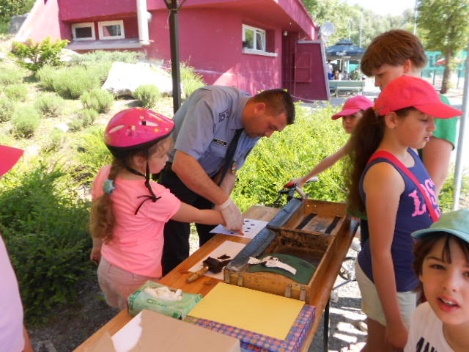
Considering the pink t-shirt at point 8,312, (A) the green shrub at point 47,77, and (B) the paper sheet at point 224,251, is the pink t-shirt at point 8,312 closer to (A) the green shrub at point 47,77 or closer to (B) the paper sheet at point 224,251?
(B) the paper sheet at point 224,251

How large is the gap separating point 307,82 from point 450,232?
14065 millimetres

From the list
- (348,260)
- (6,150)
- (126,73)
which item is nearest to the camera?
(6,150)

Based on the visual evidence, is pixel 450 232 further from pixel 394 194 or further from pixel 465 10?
pixel 465 10

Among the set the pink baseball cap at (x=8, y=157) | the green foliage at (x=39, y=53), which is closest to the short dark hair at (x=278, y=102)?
the pink baseball cap at (x=8, y=157)

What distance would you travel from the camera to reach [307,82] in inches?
565

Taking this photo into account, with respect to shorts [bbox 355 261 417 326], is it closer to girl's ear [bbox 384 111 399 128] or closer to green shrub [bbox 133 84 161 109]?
girl's ear [bbox 384 111 399 128]

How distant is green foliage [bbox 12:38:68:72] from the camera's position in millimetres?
9281

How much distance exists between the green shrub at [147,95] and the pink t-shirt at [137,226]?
6243 millimetres

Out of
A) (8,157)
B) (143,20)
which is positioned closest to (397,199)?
(8,157)

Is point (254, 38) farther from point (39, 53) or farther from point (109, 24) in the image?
point (39, 53)

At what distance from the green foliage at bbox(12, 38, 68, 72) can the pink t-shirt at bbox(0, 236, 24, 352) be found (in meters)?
9.51

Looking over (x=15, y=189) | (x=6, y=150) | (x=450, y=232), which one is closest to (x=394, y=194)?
(x=450, y=232)

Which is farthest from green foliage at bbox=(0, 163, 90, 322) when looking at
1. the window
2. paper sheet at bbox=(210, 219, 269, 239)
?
the window

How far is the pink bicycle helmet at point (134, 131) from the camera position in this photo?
1.45 meters
